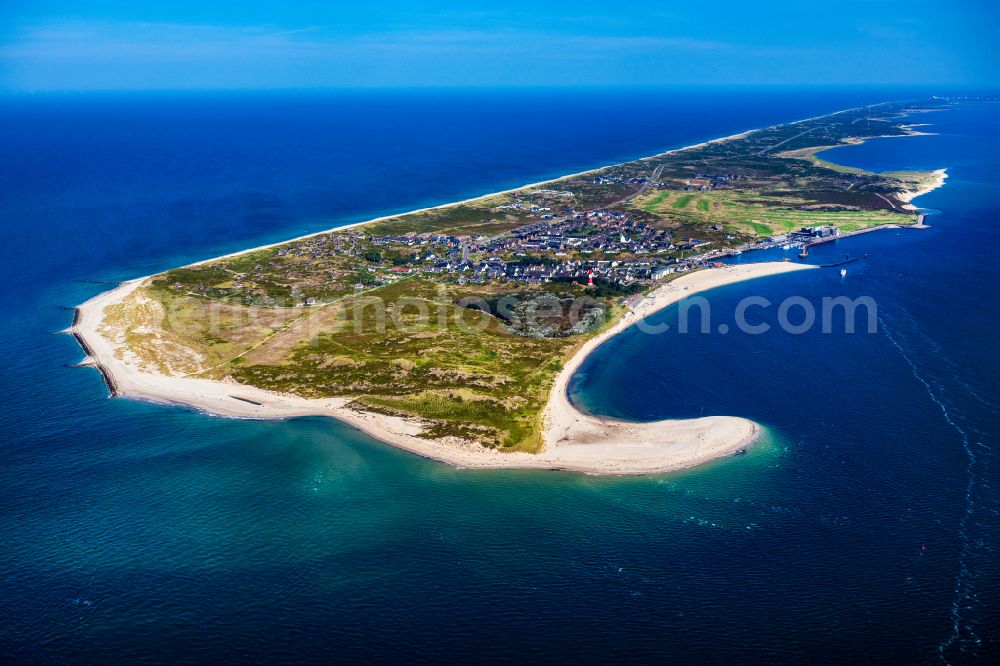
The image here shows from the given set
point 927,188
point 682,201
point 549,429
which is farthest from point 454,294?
point 927,188

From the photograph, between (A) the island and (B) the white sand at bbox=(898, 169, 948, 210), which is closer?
(A) the island

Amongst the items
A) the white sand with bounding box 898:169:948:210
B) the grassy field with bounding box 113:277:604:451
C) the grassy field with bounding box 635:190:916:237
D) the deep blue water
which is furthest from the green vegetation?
the deep blue water

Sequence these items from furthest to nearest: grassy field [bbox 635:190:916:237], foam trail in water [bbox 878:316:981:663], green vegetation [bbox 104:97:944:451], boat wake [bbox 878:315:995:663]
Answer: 1. grassy field [bbox 635:190:916:237]
2. green vegetation [bbox 104:97:944:451]
3. foam trail in water [bbox 878:316:981:663]
4. boat wake [bbox 878:315:995:663]

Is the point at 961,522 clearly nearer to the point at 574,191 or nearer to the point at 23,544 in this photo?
the point at 23,544

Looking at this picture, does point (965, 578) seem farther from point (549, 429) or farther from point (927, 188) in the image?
point (927, 188)

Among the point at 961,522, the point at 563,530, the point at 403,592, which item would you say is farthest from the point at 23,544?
the point at 961,522

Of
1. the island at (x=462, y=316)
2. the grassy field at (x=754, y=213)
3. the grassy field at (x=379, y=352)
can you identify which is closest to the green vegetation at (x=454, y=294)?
the grassy field at (x=379, y=352)

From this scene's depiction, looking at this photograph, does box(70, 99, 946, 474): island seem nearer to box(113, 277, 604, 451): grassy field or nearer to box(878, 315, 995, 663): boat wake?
box(113, 277, 604, 451): grassy field
